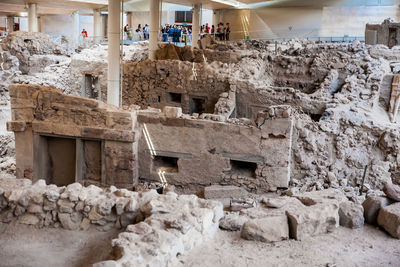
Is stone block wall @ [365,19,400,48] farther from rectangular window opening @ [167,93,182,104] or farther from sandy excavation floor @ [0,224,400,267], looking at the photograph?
sandy excavation floor @ [0,224,400,267]

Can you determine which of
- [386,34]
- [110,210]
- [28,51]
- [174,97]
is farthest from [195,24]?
[110,210]

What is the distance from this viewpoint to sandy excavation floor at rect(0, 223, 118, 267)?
4.50 meters

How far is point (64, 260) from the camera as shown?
14.8ft

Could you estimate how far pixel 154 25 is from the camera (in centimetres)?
1714

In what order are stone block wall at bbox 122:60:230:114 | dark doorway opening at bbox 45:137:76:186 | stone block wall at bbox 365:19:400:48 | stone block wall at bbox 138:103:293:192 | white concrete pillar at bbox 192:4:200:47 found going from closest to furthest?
stone block wall at bbox 138:103:293:192, dark doorway opening at bbox 45:137:76:186, stone block wall at bbox 122:60:230:114, stone block wall at bbox 365:19:400:48, white concrete pillar at bbox 192:4:200:47

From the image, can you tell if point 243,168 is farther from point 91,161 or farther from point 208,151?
point 91,161

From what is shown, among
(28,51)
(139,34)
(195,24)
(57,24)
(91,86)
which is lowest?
(91,86)

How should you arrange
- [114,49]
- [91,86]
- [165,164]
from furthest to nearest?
[91,86], [114,49], [165,164]

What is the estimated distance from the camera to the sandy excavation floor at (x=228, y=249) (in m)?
4.46

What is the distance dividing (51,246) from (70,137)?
4431 mm

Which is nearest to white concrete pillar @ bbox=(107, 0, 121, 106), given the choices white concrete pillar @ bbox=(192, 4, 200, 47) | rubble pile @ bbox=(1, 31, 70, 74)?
rubble pile @ bbox=(1, 31, 70, 74)

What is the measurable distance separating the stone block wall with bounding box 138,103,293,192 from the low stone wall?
3372 mm

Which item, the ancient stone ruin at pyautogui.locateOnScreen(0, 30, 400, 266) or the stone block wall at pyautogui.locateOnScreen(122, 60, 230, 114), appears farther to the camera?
the stone block wall at pyautogui.locateOnScreen(122, 60, 230, 114)

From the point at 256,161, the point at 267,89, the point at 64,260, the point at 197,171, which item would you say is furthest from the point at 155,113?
the point at 64,260
